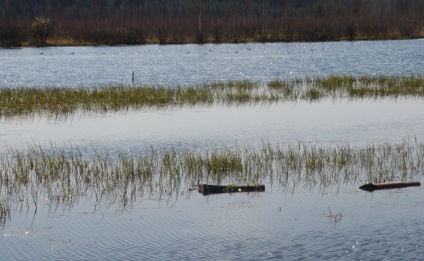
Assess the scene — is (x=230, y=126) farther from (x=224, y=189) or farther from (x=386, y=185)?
(x=386, y=185)

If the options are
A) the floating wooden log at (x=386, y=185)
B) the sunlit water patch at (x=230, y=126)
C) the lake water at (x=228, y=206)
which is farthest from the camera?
the sunlit water patch at (x=230, y=126)

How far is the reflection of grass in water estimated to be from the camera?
22.9 meters

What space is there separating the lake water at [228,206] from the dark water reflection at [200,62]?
2032mm

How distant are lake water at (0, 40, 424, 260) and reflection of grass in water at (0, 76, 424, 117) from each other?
130 cm

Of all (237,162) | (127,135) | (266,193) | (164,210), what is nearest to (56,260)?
(164,210)

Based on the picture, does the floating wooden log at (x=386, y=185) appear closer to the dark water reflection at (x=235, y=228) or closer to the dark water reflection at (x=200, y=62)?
the dark water reflection at (x=235, y=228)

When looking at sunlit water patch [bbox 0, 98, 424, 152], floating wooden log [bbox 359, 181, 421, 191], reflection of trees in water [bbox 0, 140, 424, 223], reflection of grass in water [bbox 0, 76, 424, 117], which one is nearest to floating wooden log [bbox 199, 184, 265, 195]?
reflection of trees in water [bbox 0, 140, 424, 223]

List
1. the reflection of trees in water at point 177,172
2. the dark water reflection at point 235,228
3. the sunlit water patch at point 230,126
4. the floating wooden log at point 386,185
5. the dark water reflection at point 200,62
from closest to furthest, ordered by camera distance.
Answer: the dark water reflection at point 235,228 < the floating wooden log at point 386,185 < the reflection of trees in water at point 177,172 < the sunlit water patch at point 230,126 < the dark water reflection at point 200,62

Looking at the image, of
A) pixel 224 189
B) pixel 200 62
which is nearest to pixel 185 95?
pixel 224 189

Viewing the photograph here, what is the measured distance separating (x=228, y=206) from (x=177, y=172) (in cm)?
190

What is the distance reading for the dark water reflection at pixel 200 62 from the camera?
35188 millimetres

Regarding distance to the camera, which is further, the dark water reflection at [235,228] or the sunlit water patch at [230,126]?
the sunlit water patch at [230,126]

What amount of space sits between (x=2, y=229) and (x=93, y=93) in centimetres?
1525

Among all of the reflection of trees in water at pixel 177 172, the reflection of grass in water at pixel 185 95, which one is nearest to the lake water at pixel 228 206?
the reflection of trees in water at pixel 177 172
